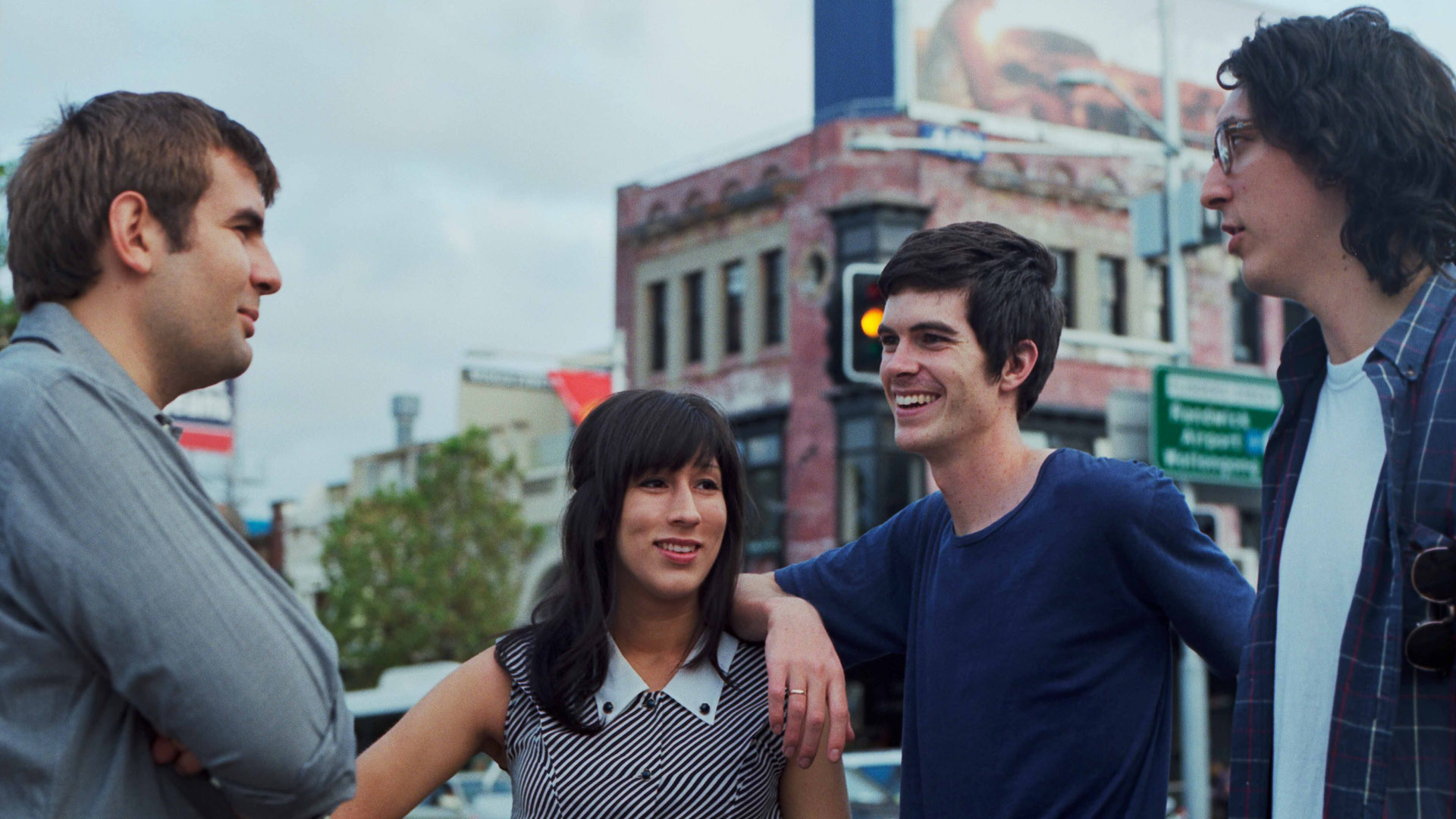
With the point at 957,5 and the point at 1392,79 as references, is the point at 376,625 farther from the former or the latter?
the point at 1392,79

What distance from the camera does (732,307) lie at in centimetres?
3297

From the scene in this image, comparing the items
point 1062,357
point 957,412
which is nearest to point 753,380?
point 1062,357

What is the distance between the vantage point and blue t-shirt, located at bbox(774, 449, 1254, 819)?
3.21 metres

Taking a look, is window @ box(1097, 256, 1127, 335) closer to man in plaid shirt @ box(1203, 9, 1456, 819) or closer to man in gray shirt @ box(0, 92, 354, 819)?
man in plaid shirt @ box(1203, 9, 1456, 819)

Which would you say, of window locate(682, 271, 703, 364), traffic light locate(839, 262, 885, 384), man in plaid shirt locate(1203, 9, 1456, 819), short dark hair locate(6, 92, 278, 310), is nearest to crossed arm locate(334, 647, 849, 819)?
man in plaid shirt locate(1203, 9, 1456, 819)

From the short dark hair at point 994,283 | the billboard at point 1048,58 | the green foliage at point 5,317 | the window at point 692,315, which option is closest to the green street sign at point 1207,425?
the green foliage at point 5,317

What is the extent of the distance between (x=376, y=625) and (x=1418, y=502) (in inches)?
1293

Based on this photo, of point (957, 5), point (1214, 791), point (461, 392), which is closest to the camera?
point (1214, 791)

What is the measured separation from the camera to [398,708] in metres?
16.4

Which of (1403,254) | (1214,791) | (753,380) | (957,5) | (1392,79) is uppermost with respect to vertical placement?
(957,5)

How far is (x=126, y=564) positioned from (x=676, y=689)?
5.58 ft

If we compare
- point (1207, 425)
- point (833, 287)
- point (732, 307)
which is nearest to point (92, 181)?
point (1207, 425)

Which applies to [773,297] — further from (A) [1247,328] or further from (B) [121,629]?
(B) [121,629]

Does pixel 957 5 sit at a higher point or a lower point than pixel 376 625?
higher
